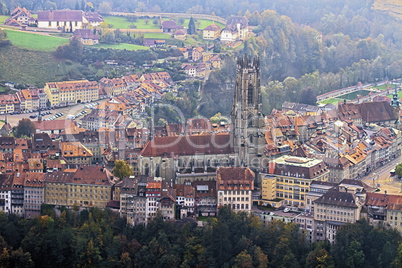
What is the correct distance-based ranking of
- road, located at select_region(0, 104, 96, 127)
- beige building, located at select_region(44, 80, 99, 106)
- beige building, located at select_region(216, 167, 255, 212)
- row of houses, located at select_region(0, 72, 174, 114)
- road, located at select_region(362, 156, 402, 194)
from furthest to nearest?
beige building, located at select_region(44, 80, 99, 106)
row of houses, located at select_region(0, 72, 174, 114)
road, located at select_region(0, 104, 96, 127)
road, located at select_region(362, 156, 402, 194)
beige building, located at select_region(216, 167, 255, 212)

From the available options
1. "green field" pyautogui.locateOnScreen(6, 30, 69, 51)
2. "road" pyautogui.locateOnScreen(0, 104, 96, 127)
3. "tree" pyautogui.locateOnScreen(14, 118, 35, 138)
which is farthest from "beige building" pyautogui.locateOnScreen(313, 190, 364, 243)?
"green field" pyautogui.locateOnScreen(6, 30, 69, 51)

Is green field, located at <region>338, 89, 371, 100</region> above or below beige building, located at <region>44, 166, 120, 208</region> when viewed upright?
above

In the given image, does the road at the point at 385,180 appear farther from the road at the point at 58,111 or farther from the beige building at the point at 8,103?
the beige building at the point at 8,103

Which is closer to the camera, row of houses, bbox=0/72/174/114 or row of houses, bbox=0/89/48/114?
row of houses, bbox=0/89/48/114

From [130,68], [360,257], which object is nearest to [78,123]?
[130,68]

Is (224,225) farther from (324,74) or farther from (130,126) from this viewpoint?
(324,74)

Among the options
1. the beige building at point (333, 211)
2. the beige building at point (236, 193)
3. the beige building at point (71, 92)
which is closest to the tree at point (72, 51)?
the beige building at point (71, 92)

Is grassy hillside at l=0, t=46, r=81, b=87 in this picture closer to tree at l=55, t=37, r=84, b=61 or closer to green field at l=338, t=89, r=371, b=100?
tree at l=55, t=37, r=84, b=61
